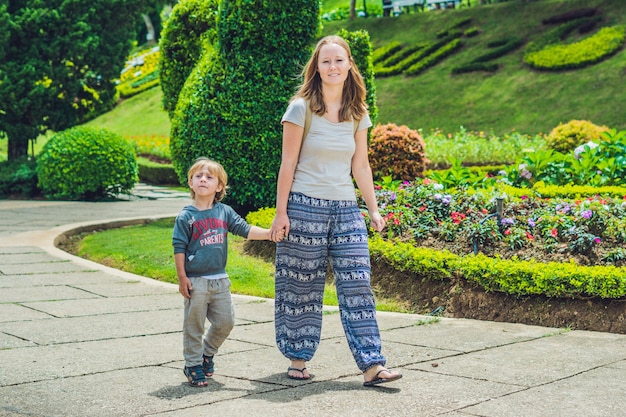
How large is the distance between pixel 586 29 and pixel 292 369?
27560 mm

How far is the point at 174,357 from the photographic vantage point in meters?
4.79

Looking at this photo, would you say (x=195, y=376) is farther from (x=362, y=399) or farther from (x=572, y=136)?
(x=572, y=136)

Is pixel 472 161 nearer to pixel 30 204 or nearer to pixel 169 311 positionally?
pixel 30 204

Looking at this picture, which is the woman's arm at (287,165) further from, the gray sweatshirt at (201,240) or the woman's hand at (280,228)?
the gray sweatshirt at (201,240)

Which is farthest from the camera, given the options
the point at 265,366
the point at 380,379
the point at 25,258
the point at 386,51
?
the point at 386,51

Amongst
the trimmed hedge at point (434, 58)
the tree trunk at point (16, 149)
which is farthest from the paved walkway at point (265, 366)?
the trimmed hedge at point (434, 58)

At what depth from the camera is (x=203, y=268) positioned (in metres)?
4.26

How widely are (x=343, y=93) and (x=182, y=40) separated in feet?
27.9

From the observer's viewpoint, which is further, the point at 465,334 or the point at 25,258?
the point at 25,258

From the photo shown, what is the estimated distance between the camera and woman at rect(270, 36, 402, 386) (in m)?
4.30

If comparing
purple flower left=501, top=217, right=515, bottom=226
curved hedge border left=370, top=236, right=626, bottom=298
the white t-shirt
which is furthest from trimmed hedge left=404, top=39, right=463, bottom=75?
the white t-shirt

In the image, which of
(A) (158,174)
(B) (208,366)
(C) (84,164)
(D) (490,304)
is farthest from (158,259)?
(A) (158,174)

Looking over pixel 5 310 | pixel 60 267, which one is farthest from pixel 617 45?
pixel 5 310

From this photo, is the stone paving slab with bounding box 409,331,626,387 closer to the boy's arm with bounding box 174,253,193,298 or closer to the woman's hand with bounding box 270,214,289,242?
the woman's hand with bounding box 270,214,289,242
